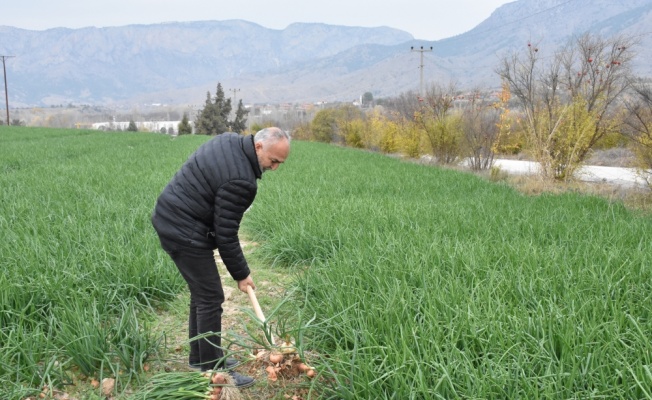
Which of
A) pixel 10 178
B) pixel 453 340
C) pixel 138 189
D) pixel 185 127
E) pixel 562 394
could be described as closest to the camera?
pixel 562 394

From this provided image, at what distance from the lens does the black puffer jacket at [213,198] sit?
266 centimetres

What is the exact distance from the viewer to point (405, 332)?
2627 millimetres

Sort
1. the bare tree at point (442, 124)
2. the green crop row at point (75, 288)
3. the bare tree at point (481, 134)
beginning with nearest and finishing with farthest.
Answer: the green crop row at point (75, 288) < the bare tree at point (481, 134) < the bare tree at point (442, 124)

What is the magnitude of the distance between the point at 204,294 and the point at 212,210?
0.49 meters

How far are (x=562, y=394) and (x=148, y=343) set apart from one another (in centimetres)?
234

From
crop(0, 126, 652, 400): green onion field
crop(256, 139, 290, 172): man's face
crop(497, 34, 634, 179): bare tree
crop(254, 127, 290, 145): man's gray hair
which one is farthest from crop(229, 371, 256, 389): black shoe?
crop(497, 34, 634, 179): bare tree

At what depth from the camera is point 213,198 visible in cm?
274

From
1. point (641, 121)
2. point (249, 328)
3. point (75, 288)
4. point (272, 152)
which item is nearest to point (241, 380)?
point (249, 328)

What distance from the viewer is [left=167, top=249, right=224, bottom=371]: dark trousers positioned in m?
2.81

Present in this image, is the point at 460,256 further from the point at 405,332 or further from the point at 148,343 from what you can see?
the point at 148,343

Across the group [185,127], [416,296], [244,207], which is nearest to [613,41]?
[416,296]

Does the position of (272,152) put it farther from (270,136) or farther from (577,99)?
(577,99)

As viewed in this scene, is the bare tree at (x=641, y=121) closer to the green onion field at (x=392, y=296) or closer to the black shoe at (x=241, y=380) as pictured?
the green onion field at (x=392, y=296)

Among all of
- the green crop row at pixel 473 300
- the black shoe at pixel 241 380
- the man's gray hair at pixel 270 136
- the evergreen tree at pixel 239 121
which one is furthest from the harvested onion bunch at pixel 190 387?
the evergreen tree at pixel 239 121
